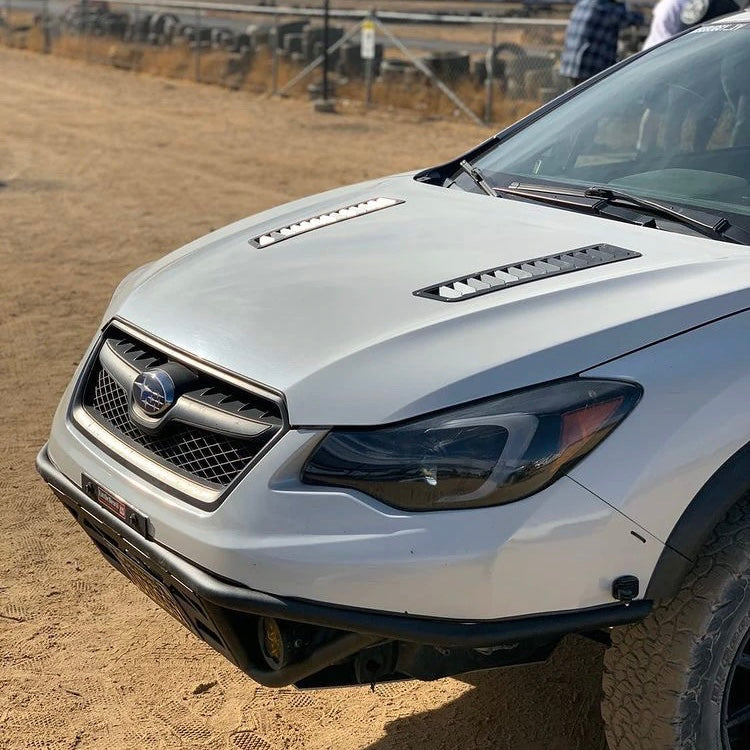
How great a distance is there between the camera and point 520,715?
3.05 metres

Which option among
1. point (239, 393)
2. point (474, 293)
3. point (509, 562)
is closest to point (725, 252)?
point (474, 293)

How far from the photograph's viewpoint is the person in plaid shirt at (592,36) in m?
9.80

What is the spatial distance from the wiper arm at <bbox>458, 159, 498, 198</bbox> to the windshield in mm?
28

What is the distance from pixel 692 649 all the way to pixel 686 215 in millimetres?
1188

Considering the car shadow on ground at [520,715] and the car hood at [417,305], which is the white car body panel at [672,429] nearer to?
the car hood at [417,305]

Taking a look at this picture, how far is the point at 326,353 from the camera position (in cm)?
235

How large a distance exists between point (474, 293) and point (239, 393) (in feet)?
1.90

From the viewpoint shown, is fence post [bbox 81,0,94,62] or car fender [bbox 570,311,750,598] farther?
fence post [bbox 81,0,94,62]

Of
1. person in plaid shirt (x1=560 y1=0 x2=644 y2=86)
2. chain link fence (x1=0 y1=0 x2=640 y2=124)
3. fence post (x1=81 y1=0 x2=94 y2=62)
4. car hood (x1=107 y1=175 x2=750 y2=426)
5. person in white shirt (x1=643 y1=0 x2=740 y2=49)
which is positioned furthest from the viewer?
fence post (x1=81 y1=0 x2=94 y2=62)

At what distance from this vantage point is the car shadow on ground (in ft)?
9.62

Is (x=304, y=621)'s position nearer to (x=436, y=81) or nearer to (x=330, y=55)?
(x=436, y=81)

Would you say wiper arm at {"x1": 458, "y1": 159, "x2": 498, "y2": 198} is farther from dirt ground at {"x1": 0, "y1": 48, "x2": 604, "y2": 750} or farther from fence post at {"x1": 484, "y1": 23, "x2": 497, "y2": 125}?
fence post at {"x1": 484, "y1": 23, "x2": 497, "y2": 125}

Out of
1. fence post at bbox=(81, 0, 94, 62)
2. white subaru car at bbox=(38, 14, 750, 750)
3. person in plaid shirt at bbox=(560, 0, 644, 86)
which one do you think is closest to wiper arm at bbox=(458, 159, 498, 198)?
white subaru car at bbox=(38, 14, 750, 750)

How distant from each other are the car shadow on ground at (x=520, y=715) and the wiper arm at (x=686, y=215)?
1.26 metres
